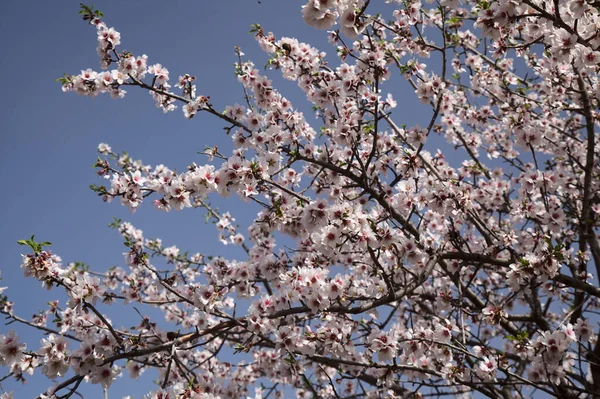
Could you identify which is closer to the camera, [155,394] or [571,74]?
[155,394]

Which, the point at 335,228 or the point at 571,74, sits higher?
the point at 571,74

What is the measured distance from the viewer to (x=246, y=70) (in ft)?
19.0

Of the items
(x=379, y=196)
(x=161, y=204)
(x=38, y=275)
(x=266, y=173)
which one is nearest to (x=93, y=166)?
(x=161, y=204)

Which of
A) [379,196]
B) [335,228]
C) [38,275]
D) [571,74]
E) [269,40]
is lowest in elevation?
[38,275]

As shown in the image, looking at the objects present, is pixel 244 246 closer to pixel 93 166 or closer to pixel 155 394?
pixel 93 166

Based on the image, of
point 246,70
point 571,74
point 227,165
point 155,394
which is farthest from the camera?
point 571,74

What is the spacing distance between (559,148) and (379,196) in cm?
485

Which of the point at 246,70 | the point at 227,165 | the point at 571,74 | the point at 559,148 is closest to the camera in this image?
the point at 227,165

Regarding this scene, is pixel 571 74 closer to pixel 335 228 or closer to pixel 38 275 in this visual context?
pixel 335 228

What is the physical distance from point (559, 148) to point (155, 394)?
8084 mm

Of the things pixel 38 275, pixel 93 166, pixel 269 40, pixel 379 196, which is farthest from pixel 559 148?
pixel 38 275

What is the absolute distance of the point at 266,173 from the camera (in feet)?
13.9

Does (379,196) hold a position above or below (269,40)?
below

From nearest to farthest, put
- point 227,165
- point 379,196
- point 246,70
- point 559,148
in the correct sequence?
point 227,165 < point 379,196 < point 246,70 < point 559,148
